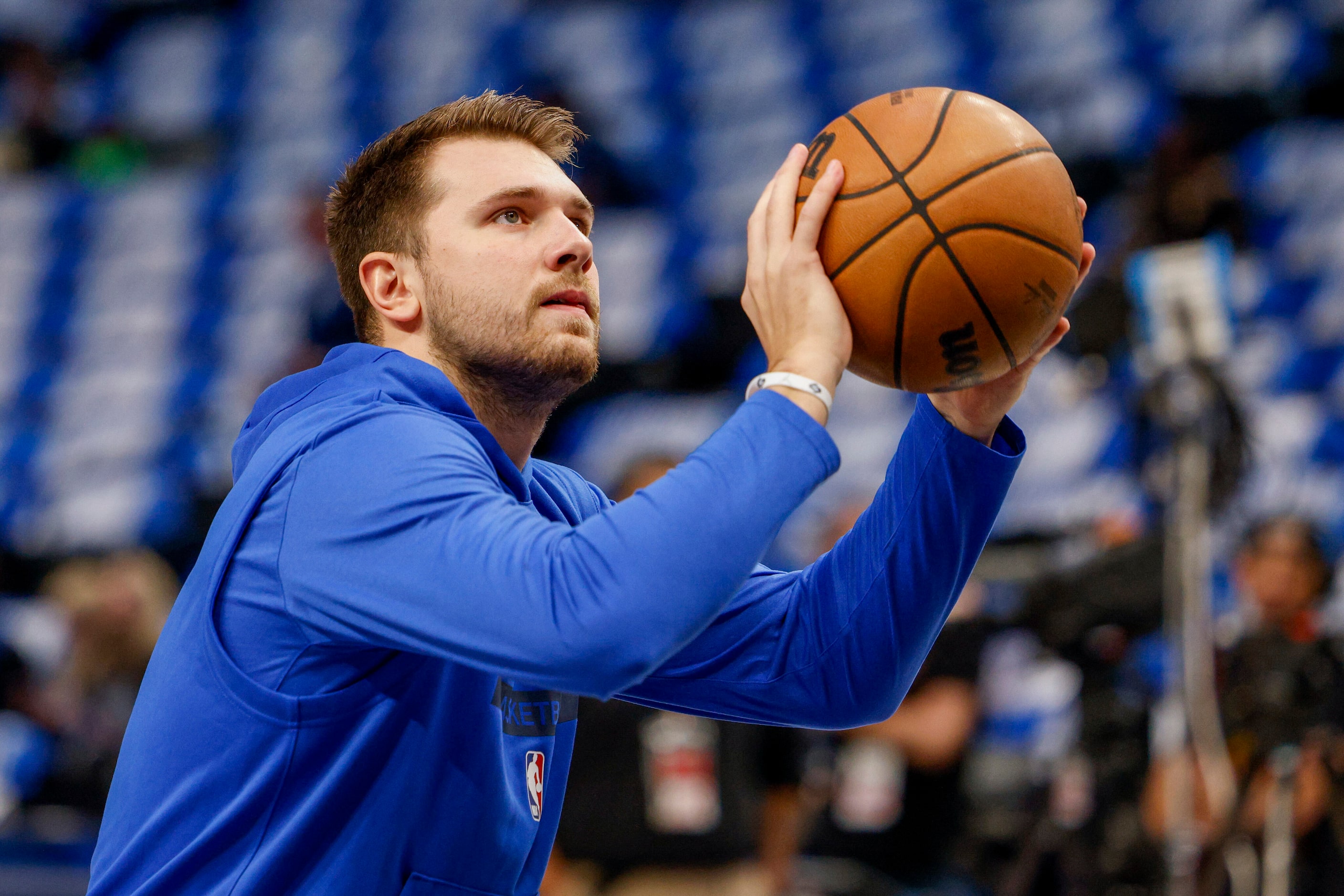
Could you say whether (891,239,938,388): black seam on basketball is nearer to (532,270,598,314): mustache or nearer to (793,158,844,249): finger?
(793,158,844,249): finger

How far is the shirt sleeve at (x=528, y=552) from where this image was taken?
148cm

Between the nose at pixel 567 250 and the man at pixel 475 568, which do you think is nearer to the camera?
the man at pixel 475 568

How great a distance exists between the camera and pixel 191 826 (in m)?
1.72

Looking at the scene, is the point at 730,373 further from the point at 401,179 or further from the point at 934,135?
the point at 934,135

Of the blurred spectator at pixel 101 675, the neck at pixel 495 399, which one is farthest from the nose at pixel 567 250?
the blurred spectator at pixel 101 675

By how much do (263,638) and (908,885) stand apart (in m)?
4.11

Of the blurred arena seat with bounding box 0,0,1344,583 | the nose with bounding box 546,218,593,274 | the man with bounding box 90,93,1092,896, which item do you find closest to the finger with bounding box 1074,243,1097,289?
the man with bounding box 90,93,1092,896

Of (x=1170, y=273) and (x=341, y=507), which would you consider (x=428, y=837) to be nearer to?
(x=341, y=507)

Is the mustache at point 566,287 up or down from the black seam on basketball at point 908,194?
down

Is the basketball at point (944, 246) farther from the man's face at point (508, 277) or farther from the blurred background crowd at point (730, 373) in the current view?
the blurred background crowd at point (730, 373)

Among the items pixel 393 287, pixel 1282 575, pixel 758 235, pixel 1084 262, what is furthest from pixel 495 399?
pixel 1282 575

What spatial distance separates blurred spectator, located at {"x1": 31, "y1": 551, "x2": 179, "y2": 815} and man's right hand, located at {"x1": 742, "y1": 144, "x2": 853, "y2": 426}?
492 centimetres

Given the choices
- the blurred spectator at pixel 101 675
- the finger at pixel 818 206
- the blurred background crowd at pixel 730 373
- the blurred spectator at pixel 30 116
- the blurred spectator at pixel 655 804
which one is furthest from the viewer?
the blurred spectator at pixel 30 116

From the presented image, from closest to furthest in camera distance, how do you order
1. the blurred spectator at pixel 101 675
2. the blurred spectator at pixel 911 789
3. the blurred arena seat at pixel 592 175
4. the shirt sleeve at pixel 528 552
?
the shirt sleeve at pixel 528 552
the blurred spectator at pixel 911 789
the blurred spectator at pixel 101 675
the blurred arena seat at pixel 592 175
